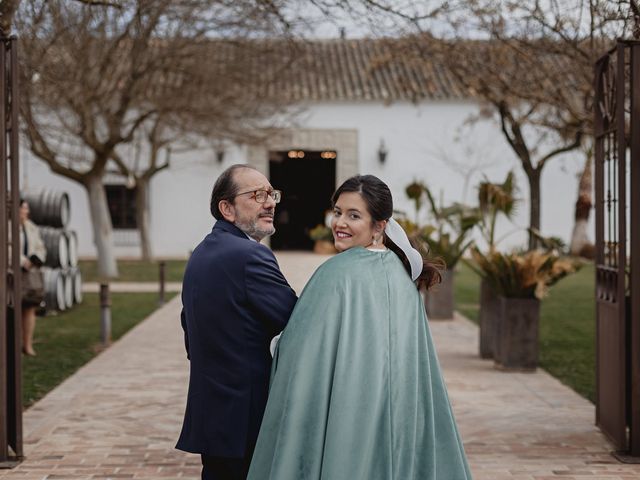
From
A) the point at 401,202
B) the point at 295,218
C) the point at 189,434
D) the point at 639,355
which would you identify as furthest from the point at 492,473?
the point at 295,218

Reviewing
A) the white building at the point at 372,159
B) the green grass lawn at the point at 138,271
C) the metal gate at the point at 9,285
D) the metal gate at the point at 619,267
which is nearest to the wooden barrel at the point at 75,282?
the green grass lawn at the point at 138,271

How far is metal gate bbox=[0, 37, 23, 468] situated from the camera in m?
6.21

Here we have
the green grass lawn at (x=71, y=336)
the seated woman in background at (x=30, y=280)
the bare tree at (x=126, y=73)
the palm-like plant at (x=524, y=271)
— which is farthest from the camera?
the bare tree at (x=126, y=73)

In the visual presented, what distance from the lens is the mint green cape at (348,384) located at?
3602mm

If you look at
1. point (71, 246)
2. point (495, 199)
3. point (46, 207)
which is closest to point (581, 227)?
point (71, 246)

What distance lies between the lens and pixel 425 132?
32719 mm

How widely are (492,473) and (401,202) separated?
26.3 meters

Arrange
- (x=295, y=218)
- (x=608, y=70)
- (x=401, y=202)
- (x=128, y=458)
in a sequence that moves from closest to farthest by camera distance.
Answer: (x=128, y=458) → (x=608, y=70) → (x=401, y=202) → (x=295, y=218)

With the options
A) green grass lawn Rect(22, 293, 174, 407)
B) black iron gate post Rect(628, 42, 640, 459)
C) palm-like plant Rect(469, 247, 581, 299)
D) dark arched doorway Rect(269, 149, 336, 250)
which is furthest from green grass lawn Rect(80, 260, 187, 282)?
black iron gate post Rect(628, 42, 640, 459)

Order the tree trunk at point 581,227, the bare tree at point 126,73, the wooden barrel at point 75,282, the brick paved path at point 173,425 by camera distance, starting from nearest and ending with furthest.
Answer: the brick paved path at point 173,425 < the wooden barrel at point 75,282 < the bare tree at point 126,73 < the tree trunk at point 581,227

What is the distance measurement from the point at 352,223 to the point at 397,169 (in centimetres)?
2923

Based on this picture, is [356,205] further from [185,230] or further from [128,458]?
[185,230]

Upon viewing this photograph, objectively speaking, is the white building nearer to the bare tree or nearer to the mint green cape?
the bare tree

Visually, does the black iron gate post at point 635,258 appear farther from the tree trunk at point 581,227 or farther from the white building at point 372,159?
the white building at point 372,159
